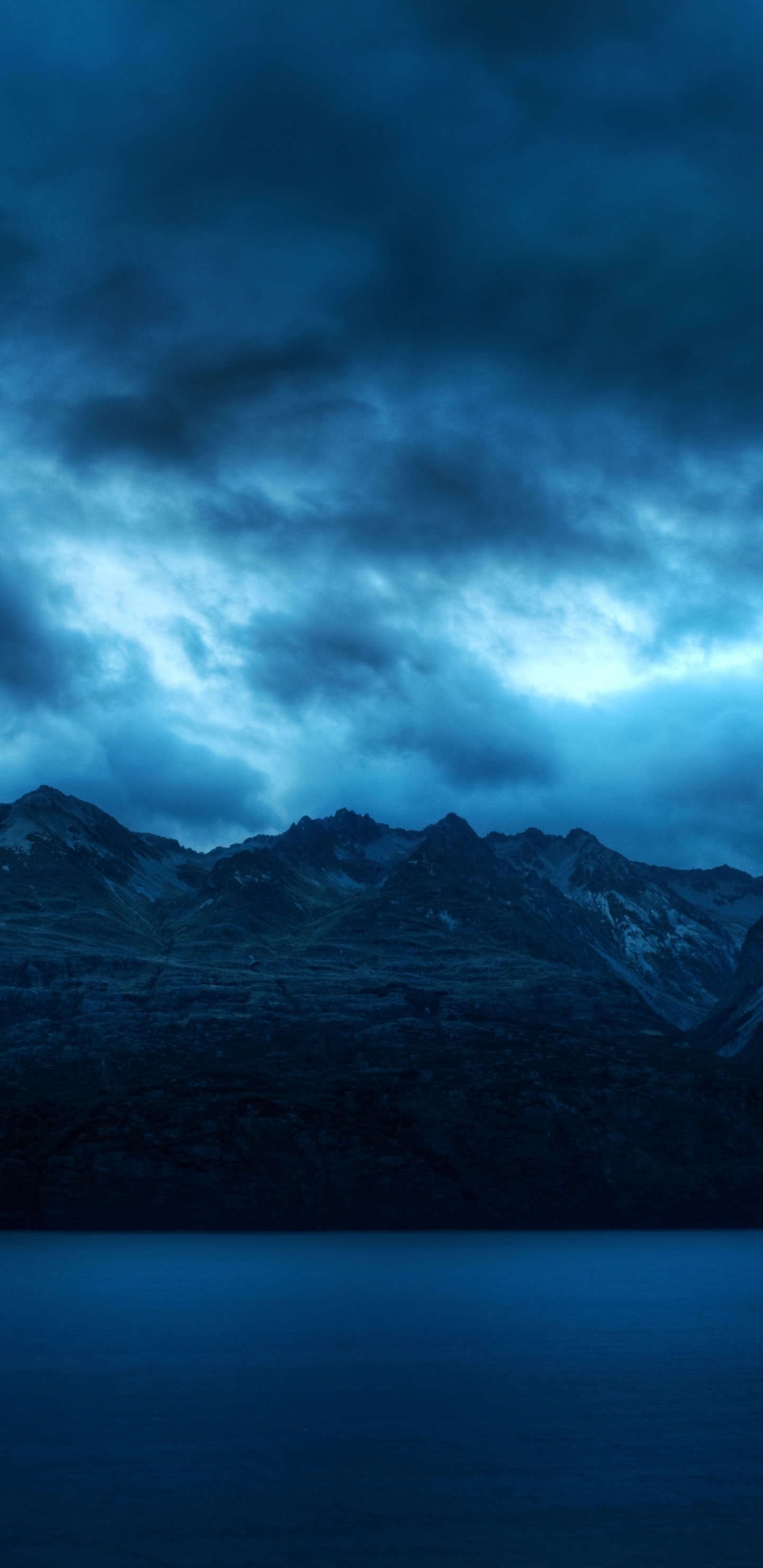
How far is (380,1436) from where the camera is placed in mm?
56500

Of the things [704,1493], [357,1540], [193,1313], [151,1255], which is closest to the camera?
[357,1540]

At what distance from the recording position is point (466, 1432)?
57.2 meters

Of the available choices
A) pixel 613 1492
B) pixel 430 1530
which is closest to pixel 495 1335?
pixel 613 1492

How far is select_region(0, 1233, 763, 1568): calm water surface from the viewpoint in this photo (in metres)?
38.5

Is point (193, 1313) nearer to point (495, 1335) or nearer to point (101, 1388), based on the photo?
point (495, 1335)

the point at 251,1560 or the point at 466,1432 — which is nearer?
the point at 251,1560

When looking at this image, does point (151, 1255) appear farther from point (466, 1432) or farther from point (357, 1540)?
point (357, 1540)

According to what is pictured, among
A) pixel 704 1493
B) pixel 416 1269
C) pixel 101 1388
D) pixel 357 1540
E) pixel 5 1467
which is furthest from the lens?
pixel 416 1269

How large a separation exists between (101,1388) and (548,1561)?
1554 inches

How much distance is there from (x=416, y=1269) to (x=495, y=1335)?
7821cm

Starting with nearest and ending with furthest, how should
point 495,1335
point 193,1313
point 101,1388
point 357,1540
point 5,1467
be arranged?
point 357,1540 → point 5,1467 → point 101,1388 → point 495,1335 → point 193,1313

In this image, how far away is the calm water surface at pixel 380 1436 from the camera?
38500mm

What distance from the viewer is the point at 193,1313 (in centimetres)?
11188

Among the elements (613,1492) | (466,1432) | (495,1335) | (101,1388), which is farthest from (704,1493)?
(495,1335)
